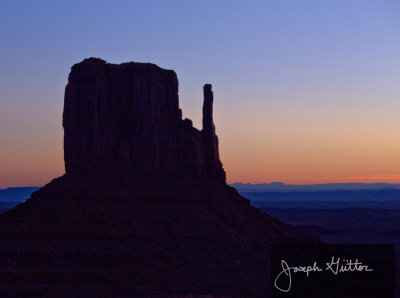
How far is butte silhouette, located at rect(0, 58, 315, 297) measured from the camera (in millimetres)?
73062

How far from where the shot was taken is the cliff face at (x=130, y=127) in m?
88.2

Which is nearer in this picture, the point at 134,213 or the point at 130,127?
A: the point at 134,213

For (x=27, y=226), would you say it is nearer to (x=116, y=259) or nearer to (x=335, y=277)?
(x=116, y=259)

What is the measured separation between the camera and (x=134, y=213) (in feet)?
270

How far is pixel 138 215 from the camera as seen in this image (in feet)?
269

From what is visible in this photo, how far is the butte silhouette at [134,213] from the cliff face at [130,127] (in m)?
0.12
